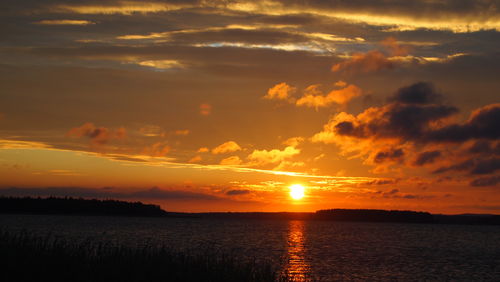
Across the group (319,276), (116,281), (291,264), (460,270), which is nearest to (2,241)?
(116,281)

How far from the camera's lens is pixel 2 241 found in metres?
30.4

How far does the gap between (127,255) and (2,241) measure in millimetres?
7682

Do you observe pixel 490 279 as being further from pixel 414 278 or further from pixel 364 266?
pixel 364 266

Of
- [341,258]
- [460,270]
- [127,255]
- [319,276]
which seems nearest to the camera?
[127,255]

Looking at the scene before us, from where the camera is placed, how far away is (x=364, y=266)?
188 ft

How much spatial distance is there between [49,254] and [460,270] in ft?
154

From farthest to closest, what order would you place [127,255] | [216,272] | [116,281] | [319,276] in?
[319,276]
[127,255]
[216,272]
[116,281]

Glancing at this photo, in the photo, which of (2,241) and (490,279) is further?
(490,279)

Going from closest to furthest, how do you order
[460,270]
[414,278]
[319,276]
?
[319,276] → [414,278] → [460,270]

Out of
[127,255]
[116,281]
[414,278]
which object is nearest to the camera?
[116,281]

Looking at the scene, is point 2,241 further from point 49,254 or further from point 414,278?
point 414,278

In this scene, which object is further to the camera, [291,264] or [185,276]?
[291,264]

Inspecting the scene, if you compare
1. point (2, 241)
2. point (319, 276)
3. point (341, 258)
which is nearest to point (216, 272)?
point (2, 241)

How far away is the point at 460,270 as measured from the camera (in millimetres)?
59312
